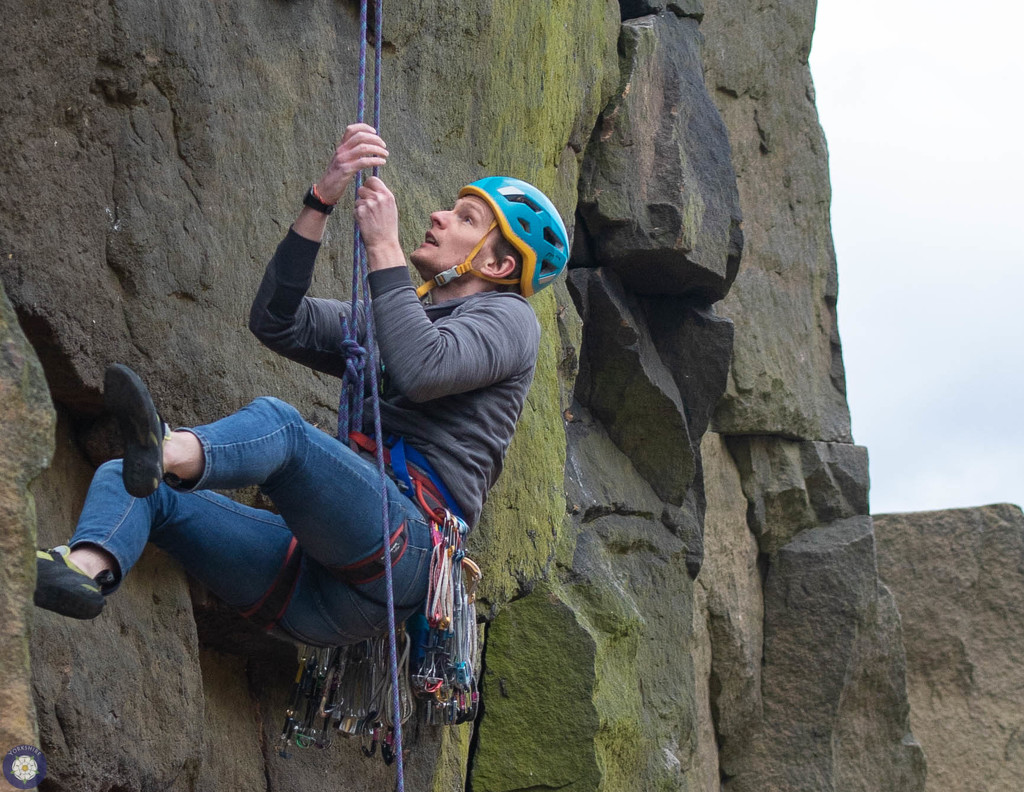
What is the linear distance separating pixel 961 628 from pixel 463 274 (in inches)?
291

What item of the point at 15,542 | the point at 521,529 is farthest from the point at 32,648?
the point at 521,529

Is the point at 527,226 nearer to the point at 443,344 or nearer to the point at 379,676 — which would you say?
the point at 443,344

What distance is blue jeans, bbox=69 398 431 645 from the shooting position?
2498 mm

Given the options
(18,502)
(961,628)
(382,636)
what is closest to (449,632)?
(382,636)

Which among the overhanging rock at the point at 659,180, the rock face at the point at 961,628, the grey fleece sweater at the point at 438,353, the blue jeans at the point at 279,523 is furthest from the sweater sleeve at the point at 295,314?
the rock face at the point at 961,628

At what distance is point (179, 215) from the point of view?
3.25m

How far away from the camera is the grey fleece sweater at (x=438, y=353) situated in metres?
2.84

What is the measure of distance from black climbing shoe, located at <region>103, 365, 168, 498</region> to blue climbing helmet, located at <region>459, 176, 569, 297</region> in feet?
4.07

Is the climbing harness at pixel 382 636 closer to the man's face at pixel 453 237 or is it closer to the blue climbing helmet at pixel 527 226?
the man's face at pixel 453 237

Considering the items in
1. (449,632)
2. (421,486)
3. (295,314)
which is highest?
(295,314)

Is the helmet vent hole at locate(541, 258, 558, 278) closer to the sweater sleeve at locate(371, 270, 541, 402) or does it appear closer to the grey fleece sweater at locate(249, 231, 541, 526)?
the grey fleece sweater at locate(249, 231, 541, 526)

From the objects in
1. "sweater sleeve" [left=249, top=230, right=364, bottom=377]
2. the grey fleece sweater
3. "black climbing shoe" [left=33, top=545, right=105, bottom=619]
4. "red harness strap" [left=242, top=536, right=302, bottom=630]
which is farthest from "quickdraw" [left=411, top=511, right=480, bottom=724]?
"black climbing shoe" [left=33, top=545, right=105, bottom=619]

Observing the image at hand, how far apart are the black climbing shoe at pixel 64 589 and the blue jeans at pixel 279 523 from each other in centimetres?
14

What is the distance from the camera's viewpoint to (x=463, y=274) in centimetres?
327
